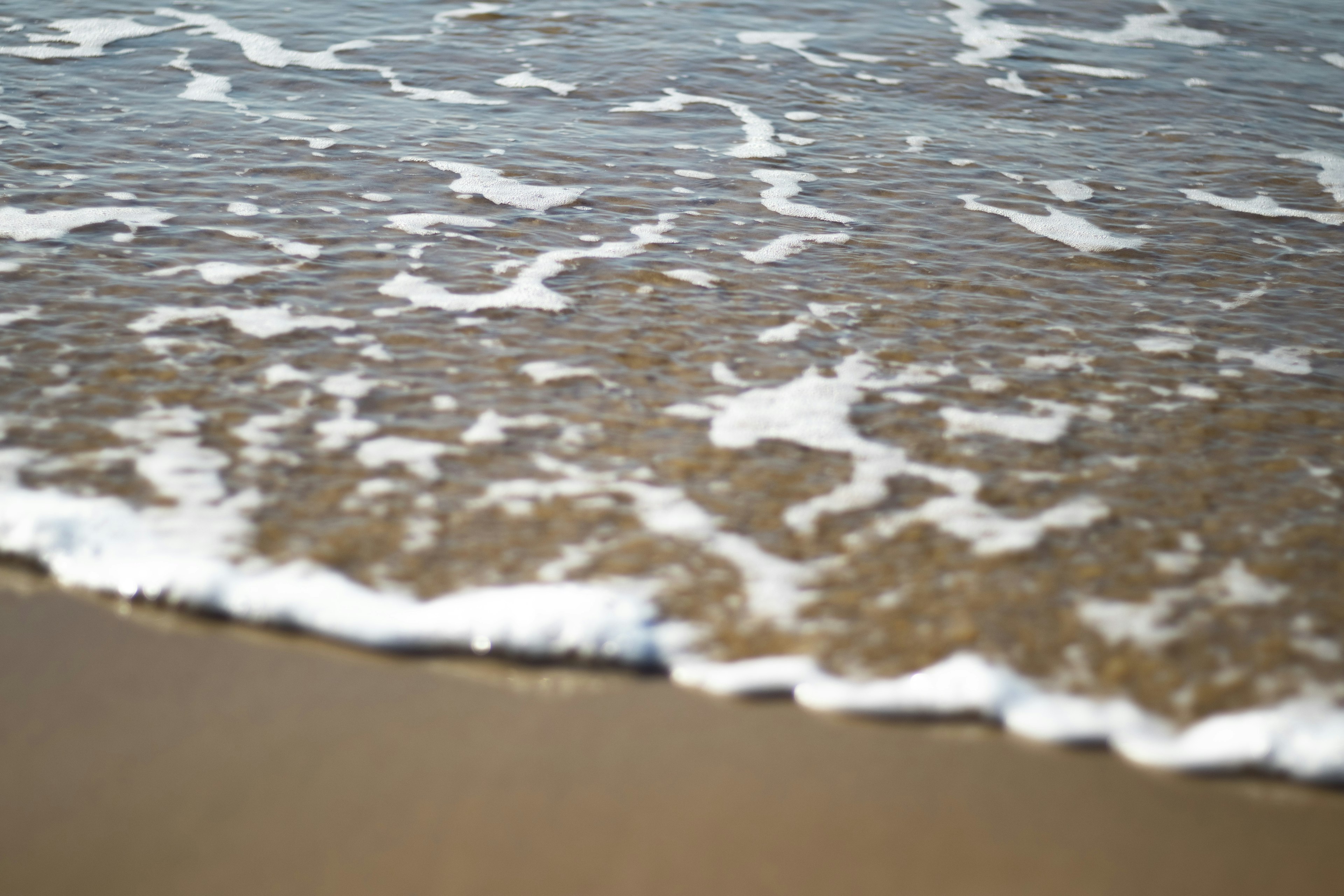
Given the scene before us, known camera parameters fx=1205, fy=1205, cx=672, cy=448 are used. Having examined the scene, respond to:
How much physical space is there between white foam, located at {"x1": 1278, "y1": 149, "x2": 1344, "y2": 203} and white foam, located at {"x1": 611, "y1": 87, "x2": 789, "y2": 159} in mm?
2231

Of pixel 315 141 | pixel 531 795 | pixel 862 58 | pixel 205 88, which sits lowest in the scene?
pixel 531 795

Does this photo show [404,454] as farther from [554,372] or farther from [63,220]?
[63,220]

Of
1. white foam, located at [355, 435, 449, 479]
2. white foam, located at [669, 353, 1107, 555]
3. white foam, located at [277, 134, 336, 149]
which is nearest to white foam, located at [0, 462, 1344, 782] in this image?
white foam, located at [355, 435, 449, 479]

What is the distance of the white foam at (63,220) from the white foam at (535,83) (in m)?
2.22

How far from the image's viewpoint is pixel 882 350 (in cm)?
344

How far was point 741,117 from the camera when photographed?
5605mm

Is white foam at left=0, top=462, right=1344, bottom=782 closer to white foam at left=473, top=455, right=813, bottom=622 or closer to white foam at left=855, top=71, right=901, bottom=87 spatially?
white foam at left=473, top=455, right=813, bottom=622

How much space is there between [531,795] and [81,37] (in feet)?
19.7

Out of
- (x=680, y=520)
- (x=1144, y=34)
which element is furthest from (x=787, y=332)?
(x=1144, y=34)

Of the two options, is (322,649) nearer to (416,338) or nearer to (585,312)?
(416,338)

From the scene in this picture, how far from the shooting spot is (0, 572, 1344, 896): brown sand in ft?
5.96

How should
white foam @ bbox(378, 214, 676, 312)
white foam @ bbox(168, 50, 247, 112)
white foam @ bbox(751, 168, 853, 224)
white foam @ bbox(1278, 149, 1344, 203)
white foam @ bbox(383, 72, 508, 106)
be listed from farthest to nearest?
1. white foam @ bbox(383, 72, 508, 106)
2. white foam @ bbox(168, 50, 247, 112)
3. white foam @ bbox(1278, 149, 1344, 203)
4. white foam @ bbox(751, 168, 853, 224)
5. white foam @ bbox(378, 214, 676, 312)

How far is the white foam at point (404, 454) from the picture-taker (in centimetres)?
276

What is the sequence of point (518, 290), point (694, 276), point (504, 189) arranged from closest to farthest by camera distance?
point (518, 290) < point (694, 276) < point (504, 189)
